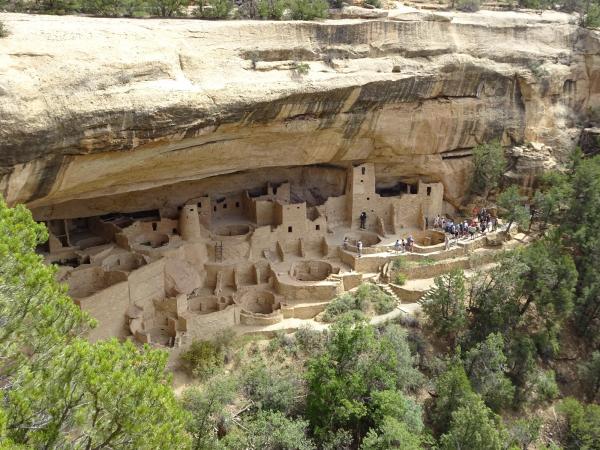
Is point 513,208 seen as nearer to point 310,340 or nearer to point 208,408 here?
point 310,340

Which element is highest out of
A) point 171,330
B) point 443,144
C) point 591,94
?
point 591,94

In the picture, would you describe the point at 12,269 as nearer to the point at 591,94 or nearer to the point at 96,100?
the point at 96,100

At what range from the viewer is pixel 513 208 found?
18.3m

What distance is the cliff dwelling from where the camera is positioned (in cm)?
1402

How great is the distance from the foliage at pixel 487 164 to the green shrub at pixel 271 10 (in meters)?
7.68

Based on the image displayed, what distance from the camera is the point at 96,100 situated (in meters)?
10.8

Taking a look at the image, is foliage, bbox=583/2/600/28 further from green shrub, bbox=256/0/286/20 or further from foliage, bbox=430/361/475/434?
foliage, bbox=430/361/475/434

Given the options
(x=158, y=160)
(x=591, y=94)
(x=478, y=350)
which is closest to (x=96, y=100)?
(x=158, y=160)

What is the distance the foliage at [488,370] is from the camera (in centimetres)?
1444

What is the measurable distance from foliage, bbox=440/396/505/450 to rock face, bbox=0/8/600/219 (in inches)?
332

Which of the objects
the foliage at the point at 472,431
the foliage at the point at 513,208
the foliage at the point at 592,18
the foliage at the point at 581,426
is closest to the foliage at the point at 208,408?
the foliage at the point at 472,431

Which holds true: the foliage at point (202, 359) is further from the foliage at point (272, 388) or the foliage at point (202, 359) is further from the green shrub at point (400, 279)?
the green shrub at point (400, 279)

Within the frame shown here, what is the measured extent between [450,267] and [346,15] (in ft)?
27.8

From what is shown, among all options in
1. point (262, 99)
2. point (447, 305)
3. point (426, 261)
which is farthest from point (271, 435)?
point (426, 261)
